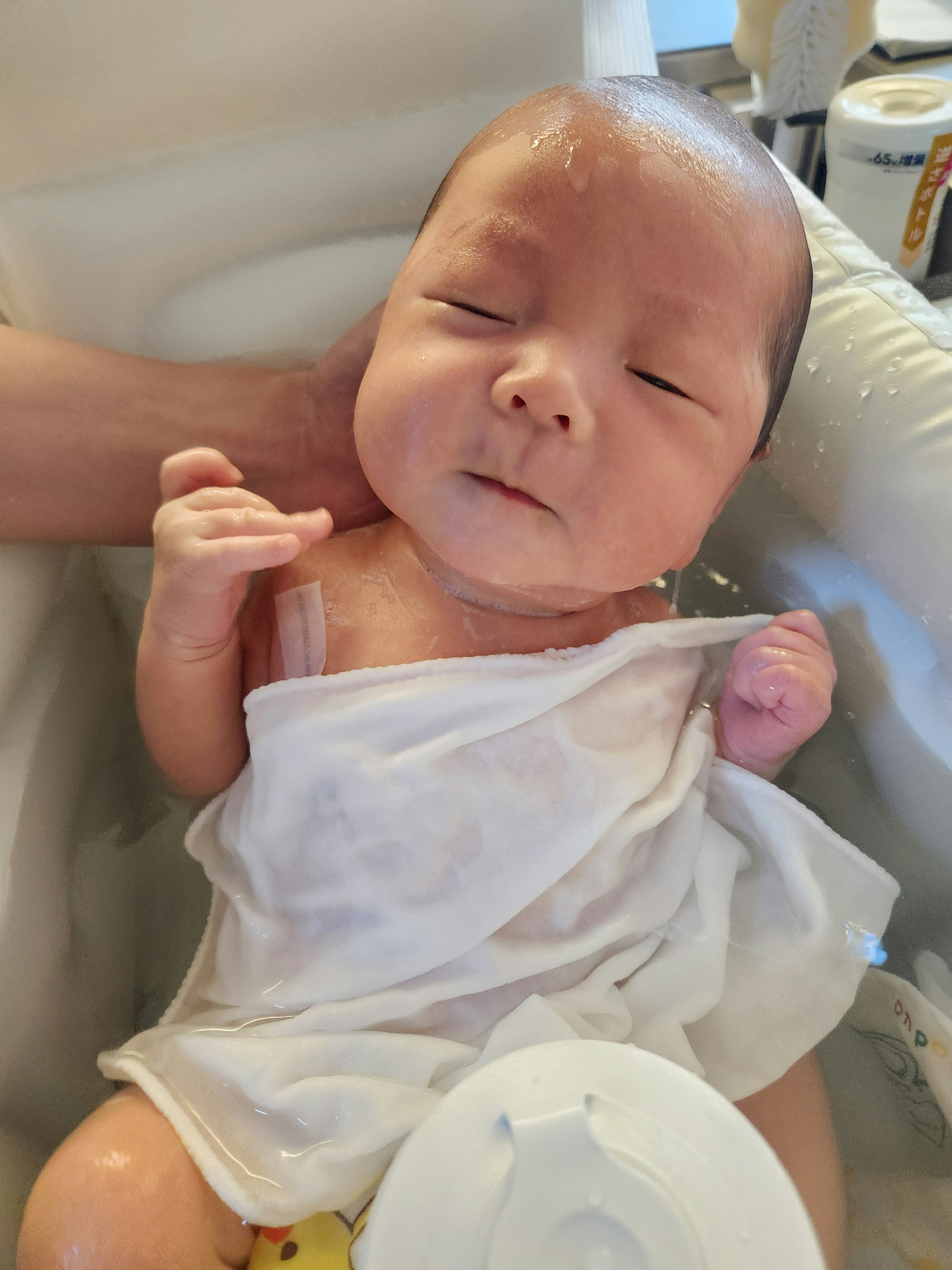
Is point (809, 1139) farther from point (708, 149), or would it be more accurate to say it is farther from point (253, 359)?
point (253, 359)

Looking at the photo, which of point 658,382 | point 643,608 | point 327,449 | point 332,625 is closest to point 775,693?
point 643,608

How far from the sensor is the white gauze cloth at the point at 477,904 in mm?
702

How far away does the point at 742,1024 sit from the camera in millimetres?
779

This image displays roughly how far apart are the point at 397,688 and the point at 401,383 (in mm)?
242

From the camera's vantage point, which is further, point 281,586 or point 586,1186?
point 281,586

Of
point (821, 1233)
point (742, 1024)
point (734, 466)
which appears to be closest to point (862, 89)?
point (734, 466)

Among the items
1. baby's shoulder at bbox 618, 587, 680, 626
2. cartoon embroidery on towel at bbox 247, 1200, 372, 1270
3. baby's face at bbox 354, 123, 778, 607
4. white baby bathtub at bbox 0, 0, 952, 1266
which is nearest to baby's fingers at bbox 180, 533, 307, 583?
baby's face at bbox 354, 123, 778, 607

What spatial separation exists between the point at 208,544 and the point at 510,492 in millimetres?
218

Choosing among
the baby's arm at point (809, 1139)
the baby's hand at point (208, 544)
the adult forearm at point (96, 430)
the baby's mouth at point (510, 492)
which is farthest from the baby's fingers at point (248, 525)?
the baby's arm at point (809, 1139)

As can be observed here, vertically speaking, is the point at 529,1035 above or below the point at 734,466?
below

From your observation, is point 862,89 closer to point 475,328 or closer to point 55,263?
point 475,328

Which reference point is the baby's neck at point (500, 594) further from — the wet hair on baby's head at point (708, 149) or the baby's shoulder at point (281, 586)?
the wet hair on baby's head at point (708, 149)

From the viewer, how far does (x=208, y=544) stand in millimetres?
668

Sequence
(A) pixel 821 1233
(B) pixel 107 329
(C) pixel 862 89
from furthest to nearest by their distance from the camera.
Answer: (C) pixel 862 89 → (B) pixel 107 329 → (A) pixel 821 1233
